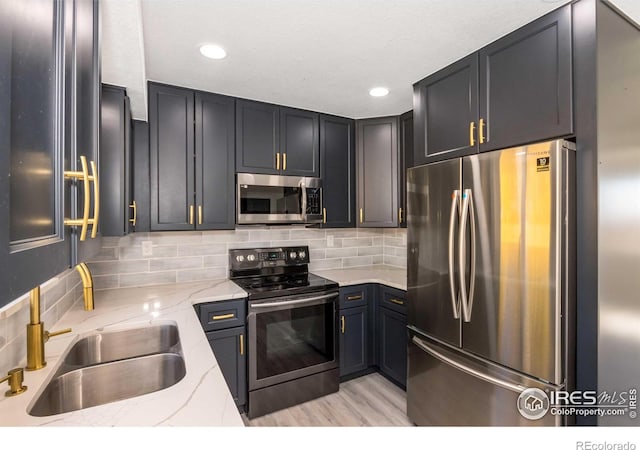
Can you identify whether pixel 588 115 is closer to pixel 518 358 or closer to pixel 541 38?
pixel 541 38

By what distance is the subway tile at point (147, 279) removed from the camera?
236 centimetres

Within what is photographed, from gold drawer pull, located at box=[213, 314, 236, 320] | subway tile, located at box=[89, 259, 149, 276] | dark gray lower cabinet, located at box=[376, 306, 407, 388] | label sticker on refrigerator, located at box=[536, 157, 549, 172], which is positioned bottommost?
dark gray lower cabinet, located at box=[376, 306, 407, 388]

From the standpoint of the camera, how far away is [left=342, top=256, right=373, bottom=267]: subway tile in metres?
3.28

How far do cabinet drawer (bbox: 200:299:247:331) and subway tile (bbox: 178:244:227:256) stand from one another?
0.66 meters

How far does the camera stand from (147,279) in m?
2.41

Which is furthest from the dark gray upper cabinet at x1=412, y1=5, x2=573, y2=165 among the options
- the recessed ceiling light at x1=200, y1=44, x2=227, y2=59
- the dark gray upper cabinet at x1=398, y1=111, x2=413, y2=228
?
the recessed ceiling light at x1=200, y1=44, x2=227, y2=59

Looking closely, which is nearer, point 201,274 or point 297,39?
point 297,39

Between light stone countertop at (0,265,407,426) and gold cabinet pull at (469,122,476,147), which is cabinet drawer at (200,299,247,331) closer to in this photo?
light stone countertop at (0,265,407,426)

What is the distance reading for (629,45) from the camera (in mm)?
1407

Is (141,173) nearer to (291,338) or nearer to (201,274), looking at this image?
(201,274)

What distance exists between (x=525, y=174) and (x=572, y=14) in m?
0.72

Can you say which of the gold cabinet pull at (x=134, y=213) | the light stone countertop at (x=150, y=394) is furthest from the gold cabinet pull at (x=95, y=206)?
the gold cabinet pull at (x=134, y=213)

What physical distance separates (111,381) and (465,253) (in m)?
1.75

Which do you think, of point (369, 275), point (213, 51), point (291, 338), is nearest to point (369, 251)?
point (369, 275)
